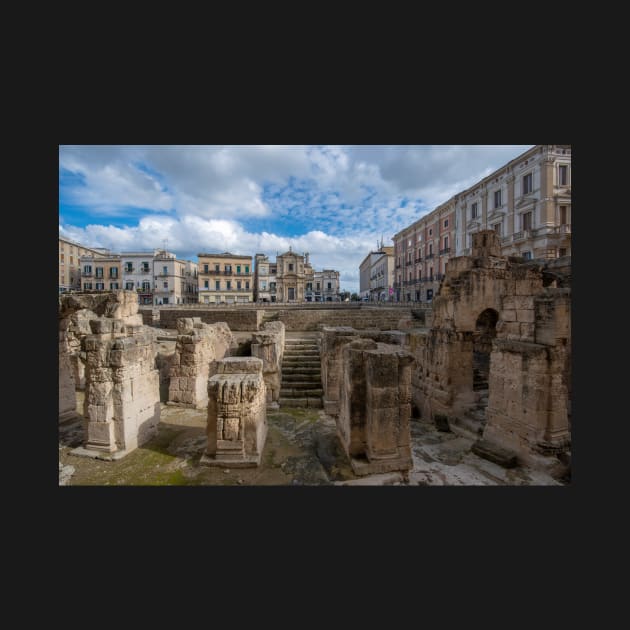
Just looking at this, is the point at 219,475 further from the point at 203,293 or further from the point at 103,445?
the point at 203,293

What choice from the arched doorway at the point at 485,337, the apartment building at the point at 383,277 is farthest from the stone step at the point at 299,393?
the apartment building at the point at 383,277

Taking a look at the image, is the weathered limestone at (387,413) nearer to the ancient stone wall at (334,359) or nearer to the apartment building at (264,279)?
the ancient stone wall at (334,359)

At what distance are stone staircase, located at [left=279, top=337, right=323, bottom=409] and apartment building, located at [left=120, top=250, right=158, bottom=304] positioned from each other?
35.7 m

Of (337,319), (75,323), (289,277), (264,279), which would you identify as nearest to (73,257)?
(264,279)

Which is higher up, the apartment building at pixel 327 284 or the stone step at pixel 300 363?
the apartment building at pixel 327 284

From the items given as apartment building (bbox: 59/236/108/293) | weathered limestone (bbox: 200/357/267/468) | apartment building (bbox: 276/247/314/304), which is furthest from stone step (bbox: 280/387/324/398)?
apartment building (bbox: 276/247/314/304)

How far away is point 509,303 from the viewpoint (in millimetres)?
5855

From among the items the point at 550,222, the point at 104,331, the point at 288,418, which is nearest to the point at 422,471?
the point at 288,418

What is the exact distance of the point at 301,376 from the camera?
881 centimetres

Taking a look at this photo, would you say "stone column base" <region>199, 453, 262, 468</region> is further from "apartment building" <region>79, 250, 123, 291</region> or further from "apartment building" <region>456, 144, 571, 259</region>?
"apartment building" <region>79, 250, 123, 291</region>

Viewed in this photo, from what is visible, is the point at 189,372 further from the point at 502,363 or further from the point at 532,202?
the point at 532,202

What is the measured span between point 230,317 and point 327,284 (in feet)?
147

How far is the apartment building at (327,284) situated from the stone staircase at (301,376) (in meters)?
49.1

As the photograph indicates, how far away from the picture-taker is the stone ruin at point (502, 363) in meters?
4.97
